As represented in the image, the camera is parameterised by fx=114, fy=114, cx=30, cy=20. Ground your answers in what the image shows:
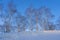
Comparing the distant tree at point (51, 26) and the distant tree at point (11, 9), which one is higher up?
the distant tree at point (11, 9)

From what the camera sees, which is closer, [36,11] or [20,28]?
[36,11]

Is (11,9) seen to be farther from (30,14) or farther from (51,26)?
(51,26)

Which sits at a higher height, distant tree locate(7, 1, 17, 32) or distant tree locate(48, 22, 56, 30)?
distant tree locate(7, 1, 17, 32)

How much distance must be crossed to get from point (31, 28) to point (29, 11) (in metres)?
2.24

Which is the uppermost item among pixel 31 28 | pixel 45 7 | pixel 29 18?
pixel 45 7

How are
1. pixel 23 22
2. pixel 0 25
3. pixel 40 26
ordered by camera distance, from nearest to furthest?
pixel 0 25 < pixel 40 26 < pixel 23 22

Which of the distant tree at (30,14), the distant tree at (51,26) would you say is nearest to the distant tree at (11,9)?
the distant tree at (30,14)

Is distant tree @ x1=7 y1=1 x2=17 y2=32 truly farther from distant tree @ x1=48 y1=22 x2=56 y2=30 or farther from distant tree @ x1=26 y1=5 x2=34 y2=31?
distant tree @ x1=48 y1=22 x2=56 y2=30

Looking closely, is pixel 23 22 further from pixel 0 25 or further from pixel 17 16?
pixel 0 25

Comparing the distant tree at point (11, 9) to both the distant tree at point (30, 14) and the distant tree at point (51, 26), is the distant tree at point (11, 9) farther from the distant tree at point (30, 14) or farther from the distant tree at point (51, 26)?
the distant tree at point (51, 26)

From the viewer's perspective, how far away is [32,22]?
14.2 metres

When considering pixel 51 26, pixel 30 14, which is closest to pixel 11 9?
pixel 30 14

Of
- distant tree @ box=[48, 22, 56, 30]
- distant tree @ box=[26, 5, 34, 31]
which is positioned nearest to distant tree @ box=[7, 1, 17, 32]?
distant tree @ box=[26, 5, 34, 31]

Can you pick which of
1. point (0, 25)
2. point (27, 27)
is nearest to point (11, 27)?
point (0, 25)
